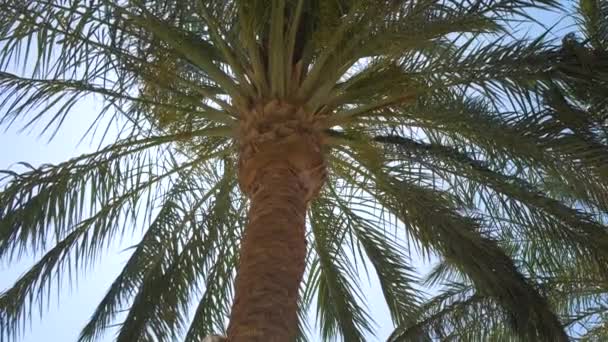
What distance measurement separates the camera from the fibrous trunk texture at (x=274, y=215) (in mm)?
5449

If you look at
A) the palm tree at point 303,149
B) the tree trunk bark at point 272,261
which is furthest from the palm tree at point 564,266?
the tree trunk bark at point 272,261

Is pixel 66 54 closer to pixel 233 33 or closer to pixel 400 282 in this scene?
pixel 233 33

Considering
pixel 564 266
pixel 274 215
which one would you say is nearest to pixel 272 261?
pixel 274 215

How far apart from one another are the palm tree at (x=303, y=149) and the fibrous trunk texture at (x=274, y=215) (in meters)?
0.02

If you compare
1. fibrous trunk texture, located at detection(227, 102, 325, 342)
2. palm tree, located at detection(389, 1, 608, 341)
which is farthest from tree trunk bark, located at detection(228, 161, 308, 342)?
palm tree, located at detection(389, 1, 608, 341)

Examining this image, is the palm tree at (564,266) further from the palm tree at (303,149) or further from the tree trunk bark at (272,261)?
the tree trunk bark at (272,261)

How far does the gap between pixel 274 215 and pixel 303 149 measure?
30.5 inches

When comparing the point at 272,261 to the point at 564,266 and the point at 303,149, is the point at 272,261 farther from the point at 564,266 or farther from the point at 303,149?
the point at 564,266

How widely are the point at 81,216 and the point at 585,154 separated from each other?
4.54 m

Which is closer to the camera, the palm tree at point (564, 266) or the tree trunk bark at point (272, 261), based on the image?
the tree trunk bark at point (272, 261)

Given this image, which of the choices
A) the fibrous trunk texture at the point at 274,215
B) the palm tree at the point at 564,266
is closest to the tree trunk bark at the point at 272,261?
the fibrous trunk texture at the point at 274,215

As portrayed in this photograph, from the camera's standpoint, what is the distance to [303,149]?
673 cm

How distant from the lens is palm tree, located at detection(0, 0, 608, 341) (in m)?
6.77

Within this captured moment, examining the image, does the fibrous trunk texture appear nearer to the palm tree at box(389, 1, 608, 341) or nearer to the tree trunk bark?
the tree trunk bark
